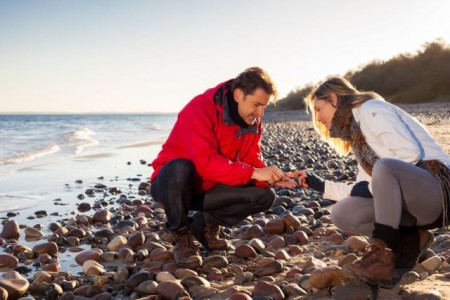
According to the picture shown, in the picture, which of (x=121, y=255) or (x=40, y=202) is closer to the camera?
(x=121, y=255)

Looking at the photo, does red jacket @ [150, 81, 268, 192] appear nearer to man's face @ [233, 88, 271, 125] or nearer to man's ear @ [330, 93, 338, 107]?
man's face @ [233, 88, 271, 125]

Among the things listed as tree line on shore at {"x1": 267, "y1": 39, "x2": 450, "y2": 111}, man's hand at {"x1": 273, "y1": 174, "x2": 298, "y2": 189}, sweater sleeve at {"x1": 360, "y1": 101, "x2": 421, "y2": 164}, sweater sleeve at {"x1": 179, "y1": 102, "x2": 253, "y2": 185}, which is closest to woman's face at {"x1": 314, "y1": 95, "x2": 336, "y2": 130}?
sweater sleeve at {"x1": 360, "y1": 101, "x2": 421, "y2": 164}

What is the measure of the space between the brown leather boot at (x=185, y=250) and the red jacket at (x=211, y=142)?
346mm

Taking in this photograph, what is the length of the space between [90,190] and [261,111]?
4.17 meters

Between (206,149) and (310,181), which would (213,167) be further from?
(310,181)

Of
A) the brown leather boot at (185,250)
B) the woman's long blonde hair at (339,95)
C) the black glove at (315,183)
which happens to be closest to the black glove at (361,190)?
the woman's long blonde hair at (339,95)

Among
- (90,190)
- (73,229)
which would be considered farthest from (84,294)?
(90,190)

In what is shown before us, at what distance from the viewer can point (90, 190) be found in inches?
278

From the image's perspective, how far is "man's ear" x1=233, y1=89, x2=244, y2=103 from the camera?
3492 millimetres

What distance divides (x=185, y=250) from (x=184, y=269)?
1.34ft

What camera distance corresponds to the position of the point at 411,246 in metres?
3.01

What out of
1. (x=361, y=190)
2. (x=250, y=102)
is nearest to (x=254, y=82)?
(x=250, y=102)

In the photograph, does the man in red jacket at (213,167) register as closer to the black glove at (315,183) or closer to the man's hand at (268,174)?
the man's hand at (268,174)

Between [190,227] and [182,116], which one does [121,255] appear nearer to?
[190,227]
